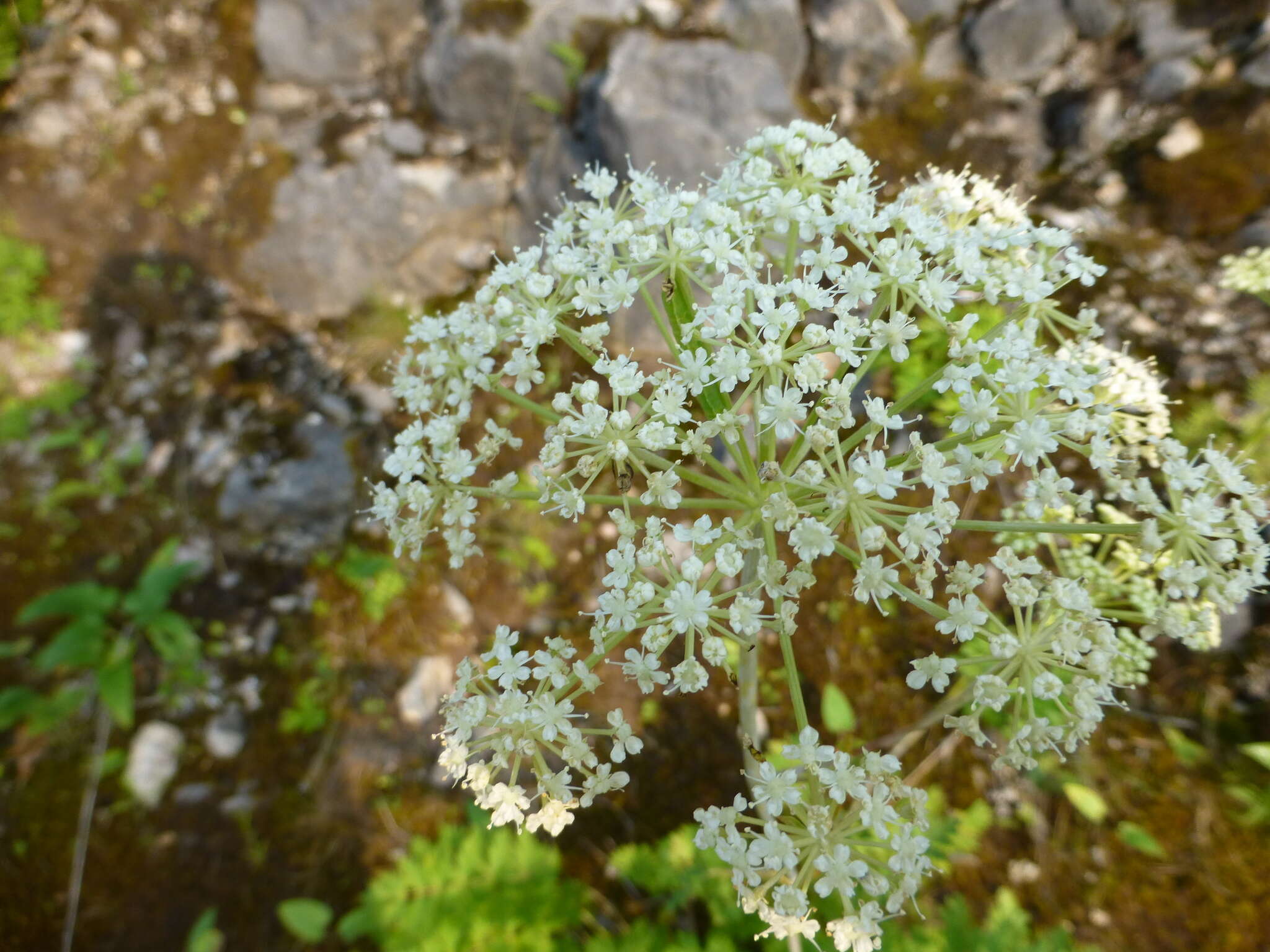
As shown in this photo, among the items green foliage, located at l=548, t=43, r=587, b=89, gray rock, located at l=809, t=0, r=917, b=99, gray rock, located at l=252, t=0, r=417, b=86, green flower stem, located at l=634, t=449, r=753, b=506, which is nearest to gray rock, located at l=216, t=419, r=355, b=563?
green foliage, located at l=548, t=43, r=587, b=89

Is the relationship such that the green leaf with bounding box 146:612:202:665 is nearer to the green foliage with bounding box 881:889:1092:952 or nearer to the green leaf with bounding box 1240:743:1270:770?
the green foliage with bounding box 881:889:1092:952

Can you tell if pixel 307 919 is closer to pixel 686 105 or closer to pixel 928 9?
pixel 686 105

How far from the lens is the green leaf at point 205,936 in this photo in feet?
13.1

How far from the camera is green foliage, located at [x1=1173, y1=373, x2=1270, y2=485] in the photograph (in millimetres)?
3191

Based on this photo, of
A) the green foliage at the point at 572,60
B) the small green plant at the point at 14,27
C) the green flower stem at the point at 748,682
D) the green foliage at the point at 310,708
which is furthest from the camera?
the small green plant at the point at 14,27

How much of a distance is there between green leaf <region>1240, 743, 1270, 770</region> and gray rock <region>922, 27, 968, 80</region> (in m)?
4.33

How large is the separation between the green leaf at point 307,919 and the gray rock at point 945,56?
6.51 metres

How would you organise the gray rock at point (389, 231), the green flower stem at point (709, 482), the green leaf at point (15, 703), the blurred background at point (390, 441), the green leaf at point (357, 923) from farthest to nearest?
the gray rock at point (389, 231), the green leaf at point (15, 703), the green leaf at point (357, 923), the blurred background at point (390, 441), the green flower stem at point (709, 482)

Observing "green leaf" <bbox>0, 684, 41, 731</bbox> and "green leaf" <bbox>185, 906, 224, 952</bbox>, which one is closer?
"green leaf" <bbox>185, 906, 224, 952</bbox>

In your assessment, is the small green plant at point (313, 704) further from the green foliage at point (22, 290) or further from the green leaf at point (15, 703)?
the green foliage at point (22, 290)

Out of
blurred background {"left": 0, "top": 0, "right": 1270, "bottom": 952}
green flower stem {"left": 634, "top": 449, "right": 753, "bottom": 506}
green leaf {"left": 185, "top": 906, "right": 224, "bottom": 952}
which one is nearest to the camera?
green flower stem {"left": 634, "top": 449, "right": 753, "bottom": 506}

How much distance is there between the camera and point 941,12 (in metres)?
4.85

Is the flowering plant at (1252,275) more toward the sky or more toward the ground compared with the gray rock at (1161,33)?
more toward the ground

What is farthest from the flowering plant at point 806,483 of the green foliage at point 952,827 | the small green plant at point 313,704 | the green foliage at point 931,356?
the small green plant at point 313,704
